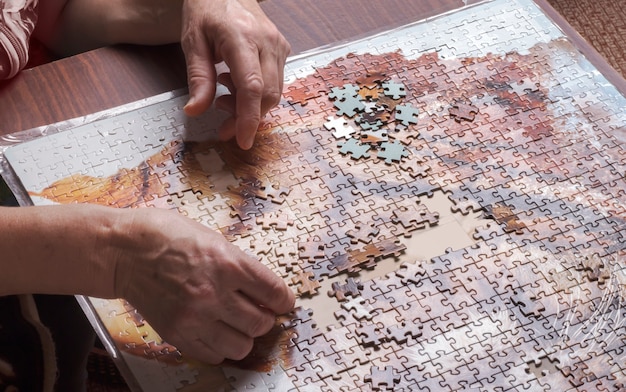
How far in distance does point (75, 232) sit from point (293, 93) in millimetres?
665

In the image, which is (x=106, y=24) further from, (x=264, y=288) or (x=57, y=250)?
(x=264, y=288)

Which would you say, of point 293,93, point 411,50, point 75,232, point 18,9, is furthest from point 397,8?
point 75,232

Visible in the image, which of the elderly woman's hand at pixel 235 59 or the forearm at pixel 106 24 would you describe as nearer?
the elderly woman's hand at pixel 235 59

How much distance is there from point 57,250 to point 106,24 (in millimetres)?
777

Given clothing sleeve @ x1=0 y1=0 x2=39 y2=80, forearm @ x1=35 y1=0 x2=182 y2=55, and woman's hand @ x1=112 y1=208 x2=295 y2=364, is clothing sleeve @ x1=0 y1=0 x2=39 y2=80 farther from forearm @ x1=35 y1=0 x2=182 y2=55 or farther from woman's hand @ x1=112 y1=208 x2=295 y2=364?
woman's hand @ x1=112 y1=208 x2=295 y2=364

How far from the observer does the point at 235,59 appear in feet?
6.01

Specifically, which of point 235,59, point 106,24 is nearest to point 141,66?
point 106,24

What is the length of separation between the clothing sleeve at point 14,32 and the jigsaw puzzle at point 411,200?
212mm

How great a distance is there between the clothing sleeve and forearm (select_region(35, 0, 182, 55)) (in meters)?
0.09

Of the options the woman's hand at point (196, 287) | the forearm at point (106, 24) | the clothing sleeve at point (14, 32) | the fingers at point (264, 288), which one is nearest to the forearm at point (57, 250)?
the woman's hand at point (196, 287)

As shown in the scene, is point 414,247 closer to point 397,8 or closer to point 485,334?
point 485,334

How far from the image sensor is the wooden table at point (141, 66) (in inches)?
74.1

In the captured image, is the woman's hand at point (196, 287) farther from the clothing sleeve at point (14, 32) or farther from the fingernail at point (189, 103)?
the clothing sleeve at point (14, 32)

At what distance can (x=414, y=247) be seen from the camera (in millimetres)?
1650
